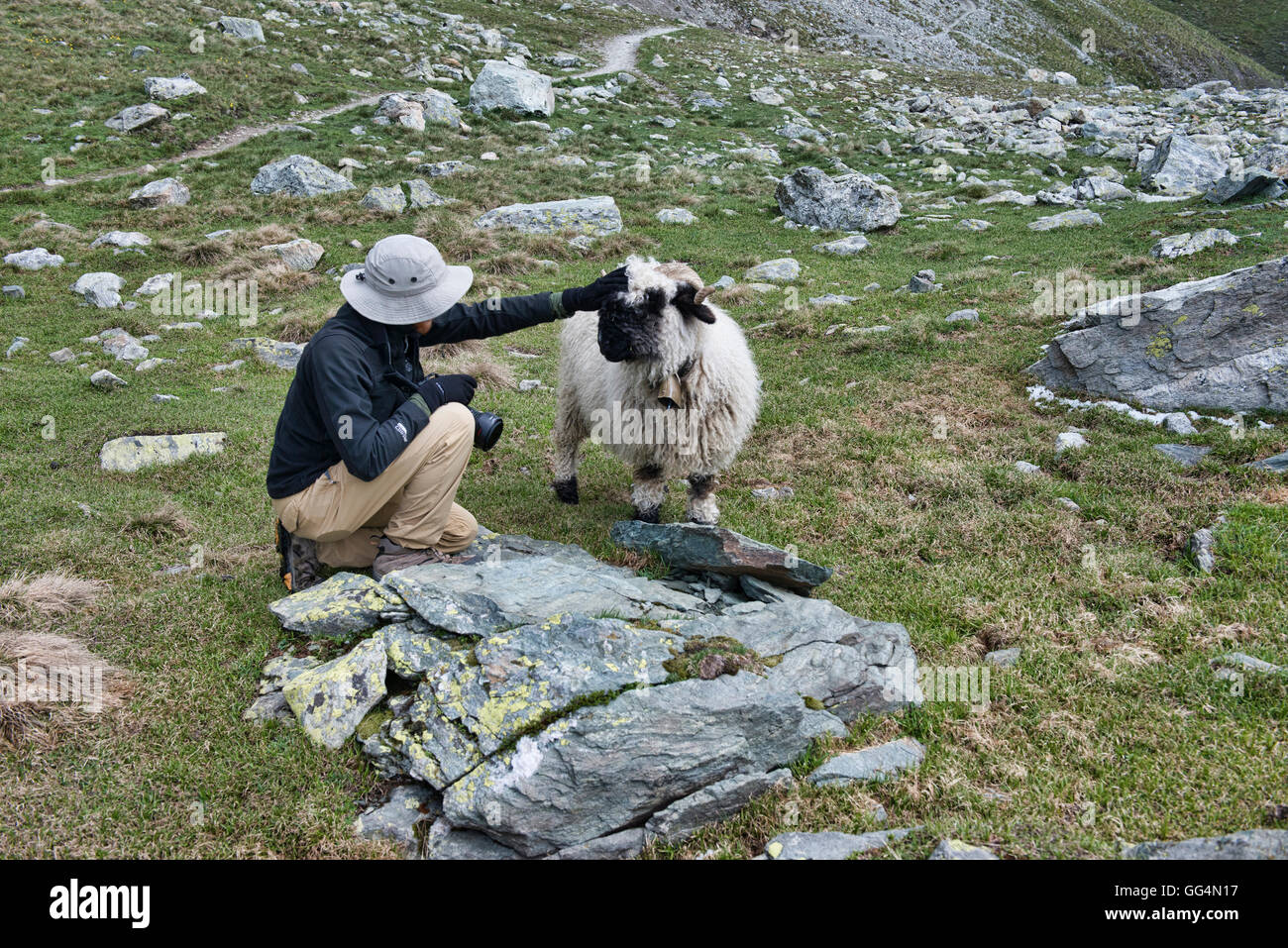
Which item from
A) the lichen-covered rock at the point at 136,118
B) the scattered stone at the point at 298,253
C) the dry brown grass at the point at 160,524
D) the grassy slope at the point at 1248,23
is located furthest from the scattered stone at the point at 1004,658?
the grassy slope at the point at 1248,23

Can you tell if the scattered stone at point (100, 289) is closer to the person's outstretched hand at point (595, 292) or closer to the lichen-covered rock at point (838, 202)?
the person's outstretched hand at point (595, 292)

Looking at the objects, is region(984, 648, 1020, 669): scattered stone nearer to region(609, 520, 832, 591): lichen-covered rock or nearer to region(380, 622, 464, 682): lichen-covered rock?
region(609, 520, 832, 591): lichen-covered rock

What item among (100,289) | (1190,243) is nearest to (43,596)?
(100,289)

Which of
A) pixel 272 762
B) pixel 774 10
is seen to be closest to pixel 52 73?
pixel 272 762

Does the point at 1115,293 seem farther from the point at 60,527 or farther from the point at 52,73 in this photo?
the point at 52,73

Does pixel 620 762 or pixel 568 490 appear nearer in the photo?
pixel 620 762

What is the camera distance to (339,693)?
4.56 m

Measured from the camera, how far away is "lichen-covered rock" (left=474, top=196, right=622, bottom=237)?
20.0 metres

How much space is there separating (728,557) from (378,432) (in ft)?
9.45

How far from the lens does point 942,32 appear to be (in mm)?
64500

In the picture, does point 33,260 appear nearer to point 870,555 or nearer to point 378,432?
point 378,432

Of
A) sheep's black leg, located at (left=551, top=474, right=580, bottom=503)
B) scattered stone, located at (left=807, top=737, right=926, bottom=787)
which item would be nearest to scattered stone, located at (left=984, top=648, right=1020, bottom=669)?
scattered stone, located at (left=807, top=737, right=926, bottom=787)

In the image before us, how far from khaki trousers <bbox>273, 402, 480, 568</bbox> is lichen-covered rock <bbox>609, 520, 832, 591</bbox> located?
1929mm
